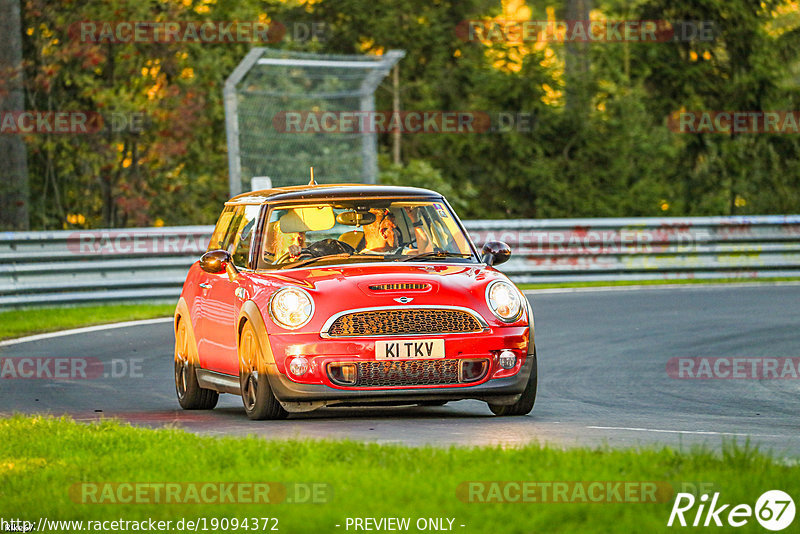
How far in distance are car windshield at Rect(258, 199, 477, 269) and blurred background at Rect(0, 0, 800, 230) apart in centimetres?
1699

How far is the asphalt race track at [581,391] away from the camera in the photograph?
8.97 meters

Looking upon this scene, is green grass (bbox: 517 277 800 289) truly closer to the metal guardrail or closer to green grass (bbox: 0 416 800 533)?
the metal guardrail

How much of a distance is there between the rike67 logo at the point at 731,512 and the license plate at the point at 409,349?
3356mm

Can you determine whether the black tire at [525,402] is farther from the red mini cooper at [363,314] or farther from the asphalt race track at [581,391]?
the asphalt race track at [581,391]

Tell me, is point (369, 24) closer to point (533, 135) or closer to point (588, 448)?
point (533, 135)

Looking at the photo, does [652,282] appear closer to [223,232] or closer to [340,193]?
[223,232]

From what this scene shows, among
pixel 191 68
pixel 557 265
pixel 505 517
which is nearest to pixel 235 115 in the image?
pixel 557 265

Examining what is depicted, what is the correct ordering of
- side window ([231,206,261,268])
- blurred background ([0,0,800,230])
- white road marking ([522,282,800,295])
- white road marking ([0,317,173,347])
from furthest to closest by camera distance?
1. blurred background ([0,0,800,230])
2. white road marking ([522,282,800,295])
3. white road marking ([0,317,173,347])
4. side window ([231,206,261,268])

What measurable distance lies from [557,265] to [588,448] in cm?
1617

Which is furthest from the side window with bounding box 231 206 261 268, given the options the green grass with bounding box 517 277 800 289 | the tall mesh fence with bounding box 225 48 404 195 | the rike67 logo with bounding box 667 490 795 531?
the green grass with bounding box 517 277 800 289

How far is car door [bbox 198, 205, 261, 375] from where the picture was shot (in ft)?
34.0

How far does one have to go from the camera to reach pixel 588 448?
7.71 m

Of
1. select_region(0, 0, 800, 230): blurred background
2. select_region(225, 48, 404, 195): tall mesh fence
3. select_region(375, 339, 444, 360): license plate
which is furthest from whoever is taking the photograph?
select_region(0, 0, 800, 230): blurred background

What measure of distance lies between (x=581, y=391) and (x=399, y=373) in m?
2.87
